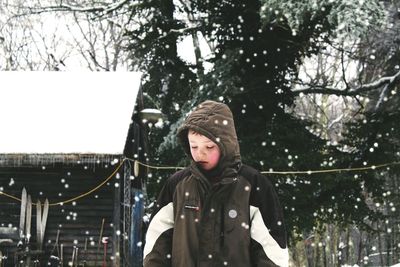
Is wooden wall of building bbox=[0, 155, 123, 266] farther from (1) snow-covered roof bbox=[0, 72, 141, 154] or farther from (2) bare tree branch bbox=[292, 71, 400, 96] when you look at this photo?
(2) bare tree branch bbox=[292, 71, 400, 96]

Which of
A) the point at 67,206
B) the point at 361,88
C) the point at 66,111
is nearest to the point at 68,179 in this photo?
the point at 67,206

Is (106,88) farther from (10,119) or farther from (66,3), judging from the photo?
(66,3)

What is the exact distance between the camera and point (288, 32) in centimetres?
1652

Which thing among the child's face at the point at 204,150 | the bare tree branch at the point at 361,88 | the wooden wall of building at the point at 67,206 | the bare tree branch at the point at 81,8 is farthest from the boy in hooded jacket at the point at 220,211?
the bare tree branch at the point at 81,8

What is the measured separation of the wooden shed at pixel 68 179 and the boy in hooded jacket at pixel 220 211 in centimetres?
901

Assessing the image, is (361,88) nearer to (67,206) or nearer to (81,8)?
(67,206)

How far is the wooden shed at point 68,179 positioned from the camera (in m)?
11.4

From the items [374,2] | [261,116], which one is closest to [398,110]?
[261,116]

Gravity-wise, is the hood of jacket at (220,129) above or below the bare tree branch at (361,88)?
below

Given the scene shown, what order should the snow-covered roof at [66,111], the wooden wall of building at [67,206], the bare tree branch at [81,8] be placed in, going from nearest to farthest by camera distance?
the snow-covered roof at [66,111], the wooden wall of building at [67,206], the bare tree branch at [81,8]

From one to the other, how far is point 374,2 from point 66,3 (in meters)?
12.3

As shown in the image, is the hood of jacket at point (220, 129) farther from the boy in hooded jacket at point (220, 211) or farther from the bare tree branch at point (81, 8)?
the bare tree branch at point (81, 8)

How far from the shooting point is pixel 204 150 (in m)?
2.29

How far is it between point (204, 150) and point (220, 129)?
0.37 feet
